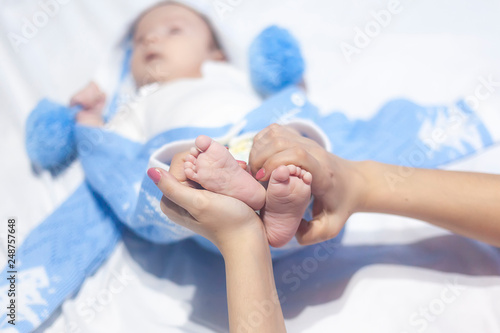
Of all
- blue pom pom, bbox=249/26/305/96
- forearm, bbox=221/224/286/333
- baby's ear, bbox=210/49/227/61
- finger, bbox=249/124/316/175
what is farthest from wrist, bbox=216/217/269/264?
baby's ear, bbox=210/49/227/61

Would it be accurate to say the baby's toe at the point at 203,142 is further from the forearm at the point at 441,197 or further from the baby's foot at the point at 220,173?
the forearm at the point at 441,197

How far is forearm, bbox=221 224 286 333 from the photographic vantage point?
66 centimetres

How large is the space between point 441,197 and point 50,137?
3.02ft

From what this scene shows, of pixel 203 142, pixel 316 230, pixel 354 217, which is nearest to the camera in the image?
pixel 203 142

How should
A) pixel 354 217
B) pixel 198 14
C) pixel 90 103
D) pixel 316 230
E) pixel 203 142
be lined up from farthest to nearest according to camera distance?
pixel 198 14
pixel 90 103
pixel 354 217
pixel 316 230
pixel 203 142

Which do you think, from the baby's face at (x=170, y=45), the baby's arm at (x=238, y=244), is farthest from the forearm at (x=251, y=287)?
the baby's face at (x=170, y=45)

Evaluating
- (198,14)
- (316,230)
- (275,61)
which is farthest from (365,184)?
(198,14)

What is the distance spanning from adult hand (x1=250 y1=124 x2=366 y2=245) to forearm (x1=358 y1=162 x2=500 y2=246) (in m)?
0.04

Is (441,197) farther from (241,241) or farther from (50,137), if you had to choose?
(50,137)

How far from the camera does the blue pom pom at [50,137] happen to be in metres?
1.15

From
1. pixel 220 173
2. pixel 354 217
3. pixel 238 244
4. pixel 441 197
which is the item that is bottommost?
pixel 354 217

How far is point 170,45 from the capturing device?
1.32m

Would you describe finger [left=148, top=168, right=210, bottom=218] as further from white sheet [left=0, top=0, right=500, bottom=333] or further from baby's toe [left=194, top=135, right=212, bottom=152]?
white sheet [left=0, top=0, right=500, bottom=333]

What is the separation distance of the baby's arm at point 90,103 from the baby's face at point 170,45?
125 mm
